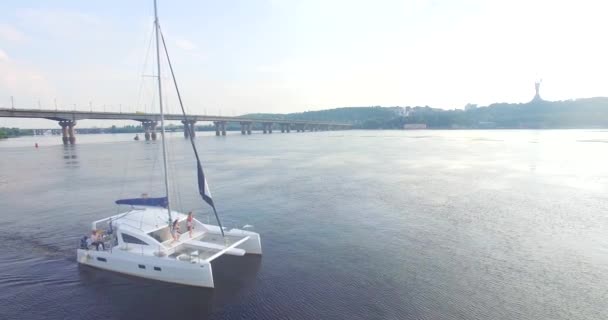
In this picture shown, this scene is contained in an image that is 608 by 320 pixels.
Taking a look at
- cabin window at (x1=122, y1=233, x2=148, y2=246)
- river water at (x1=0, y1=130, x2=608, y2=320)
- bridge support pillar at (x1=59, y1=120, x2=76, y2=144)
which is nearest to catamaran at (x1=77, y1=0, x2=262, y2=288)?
cabin window at (x1=122, y1=233, x2=148, y2=246)

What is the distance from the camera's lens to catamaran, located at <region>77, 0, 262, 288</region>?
14.2m

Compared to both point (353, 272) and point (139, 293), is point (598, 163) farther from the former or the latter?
point (139, 293)

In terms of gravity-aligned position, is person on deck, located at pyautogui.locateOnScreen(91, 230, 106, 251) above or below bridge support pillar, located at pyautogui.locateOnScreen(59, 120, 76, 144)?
below

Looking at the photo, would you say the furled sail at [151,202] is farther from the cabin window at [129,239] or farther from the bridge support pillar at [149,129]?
the bridge support pillar at [149,129]

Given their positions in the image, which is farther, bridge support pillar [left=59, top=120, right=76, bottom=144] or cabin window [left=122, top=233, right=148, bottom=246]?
bridge support pillar [left=59, top=120, right=76, bottom=144]

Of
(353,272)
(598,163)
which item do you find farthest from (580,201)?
(598,163)

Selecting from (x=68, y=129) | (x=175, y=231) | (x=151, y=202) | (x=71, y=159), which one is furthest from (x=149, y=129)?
(x=175, y=231)

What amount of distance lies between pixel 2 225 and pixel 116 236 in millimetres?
12117

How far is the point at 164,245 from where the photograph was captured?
15781 millimetres

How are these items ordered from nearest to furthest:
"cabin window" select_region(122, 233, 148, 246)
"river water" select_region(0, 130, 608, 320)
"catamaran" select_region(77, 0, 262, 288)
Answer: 1. "river water" select_region(0, 130, 608, 320)
2. "catamaran" select_region(77, 0, 262, 288)
3. "cabin window" select_region(122, 233, 148, 246)

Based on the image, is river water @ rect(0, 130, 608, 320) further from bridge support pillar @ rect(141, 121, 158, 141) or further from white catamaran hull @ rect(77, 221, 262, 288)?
bridge support pillar @ rect(141, 121, 158, 141)

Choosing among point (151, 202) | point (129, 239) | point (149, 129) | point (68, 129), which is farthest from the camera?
point (149, 129)

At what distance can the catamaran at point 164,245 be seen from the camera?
46.6 feet

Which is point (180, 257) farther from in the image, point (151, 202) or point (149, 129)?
point (149, 129)
